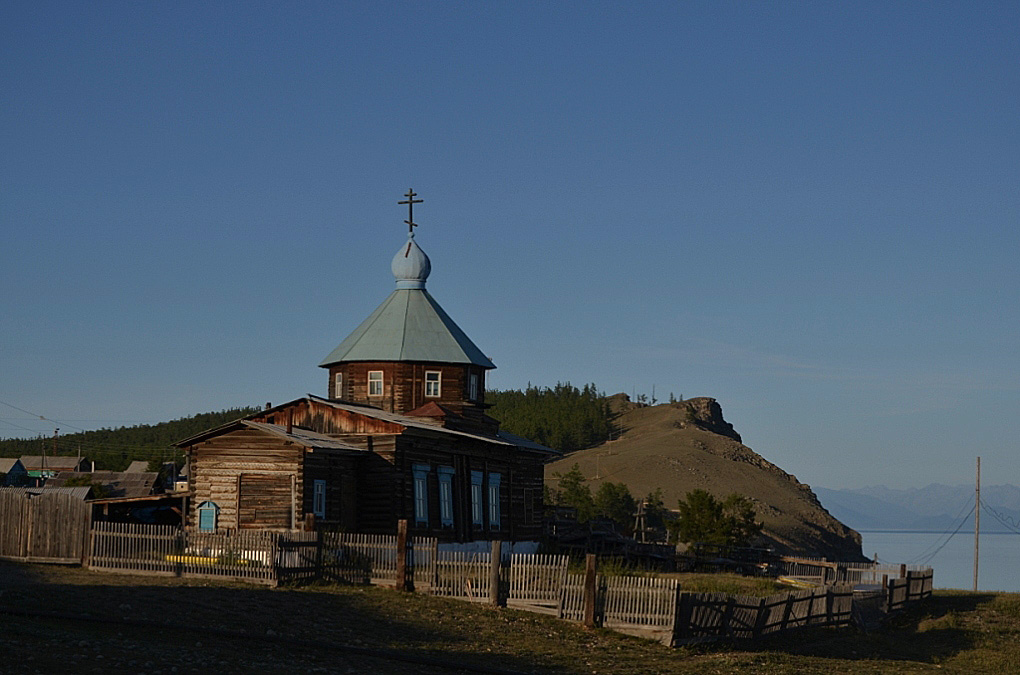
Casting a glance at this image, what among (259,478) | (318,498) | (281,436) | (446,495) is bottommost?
(446,495)

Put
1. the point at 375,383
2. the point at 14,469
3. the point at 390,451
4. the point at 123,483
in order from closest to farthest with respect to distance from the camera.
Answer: the point at 390,451 → the point at 375,383 → the point at 123,483 → the point at 14,469

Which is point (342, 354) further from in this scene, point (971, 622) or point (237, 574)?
point (971, 622)

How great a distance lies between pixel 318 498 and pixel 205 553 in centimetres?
648

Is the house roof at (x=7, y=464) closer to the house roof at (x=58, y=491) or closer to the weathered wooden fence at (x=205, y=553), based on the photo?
the house roof at (x=58, y=491)

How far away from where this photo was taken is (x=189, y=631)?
20406mm

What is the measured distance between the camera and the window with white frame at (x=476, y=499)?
42750 millimetres

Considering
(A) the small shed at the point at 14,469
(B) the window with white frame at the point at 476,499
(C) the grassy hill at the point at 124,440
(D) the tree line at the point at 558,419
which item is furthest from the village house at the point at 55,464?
(B) the window with white frame at the point at 476,499

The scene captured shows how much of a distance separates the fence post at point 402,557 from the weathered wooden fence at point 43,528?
8.29 metres

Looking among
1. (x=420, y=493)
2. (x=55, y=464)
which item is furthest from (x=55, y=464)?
(x=420, y=493)

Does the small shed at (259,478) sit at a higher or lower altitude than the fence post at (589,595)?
higher

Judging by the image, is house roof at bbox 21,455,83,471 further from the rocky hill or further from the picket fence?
the picket fence

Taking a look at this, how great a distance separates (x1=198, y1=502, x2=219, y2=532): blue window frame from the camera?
35.9 m

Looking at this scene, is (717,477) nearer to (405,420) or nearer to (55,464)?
(55,464)

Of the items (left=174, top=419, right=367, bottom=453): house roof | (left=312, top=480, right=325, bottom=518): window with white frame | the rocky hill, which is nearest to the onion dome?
(left=174, top=419, right=367, bottom=453): house roof
